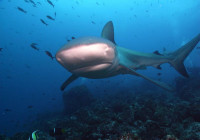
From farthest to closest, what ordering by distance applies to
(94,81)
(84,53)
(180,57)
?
(94,81), (180,57), (84,53)

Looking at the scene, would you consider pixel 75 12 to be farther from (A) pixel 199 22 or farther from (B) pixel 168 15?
(A) pixel 199 22

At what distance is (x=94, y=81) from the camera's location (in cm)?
4003

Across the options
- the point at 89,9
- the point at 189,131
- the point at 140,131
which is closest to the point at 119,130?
the point at 140,131

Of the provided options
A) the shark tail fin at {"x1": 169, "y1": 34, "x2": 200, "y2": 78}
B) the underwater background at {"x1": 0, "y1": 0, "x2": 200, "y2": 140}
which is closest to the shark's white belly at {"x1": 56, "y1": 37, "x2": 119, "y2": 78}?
the underwater background at {"x1": 0, "y1": 0, "x2": 200, "y2": 140}

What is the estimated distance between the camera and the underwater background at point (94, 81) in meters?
4.26

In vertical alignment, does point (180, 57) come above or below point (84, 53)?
above

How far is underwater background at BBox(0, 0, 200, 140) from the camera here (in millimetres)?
4261

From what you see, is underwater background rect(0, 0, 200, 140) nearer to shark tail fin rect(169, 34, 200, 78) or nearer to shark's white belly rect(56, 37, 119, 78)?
shark tail fin rect(169, 34, 200, 78)

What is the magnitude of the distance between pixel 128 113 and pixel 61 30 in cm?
10141

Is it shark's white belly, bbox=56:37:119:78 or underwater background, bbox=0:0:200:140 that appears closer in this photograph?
shark's white belly, bbox=56:37:119:78

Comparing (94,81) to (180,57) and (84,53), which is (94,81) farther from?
(84,53)

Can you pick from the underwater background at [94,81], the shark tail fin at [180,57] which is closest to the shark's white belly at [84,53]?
the underwater background at [94,81]

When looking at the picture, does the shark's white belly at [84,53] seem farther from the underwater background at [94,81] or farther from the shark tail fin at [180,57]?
the shark tail fin at [180,57]

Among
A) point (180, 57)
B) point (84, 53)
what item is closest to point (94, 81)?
point (180, 57)
